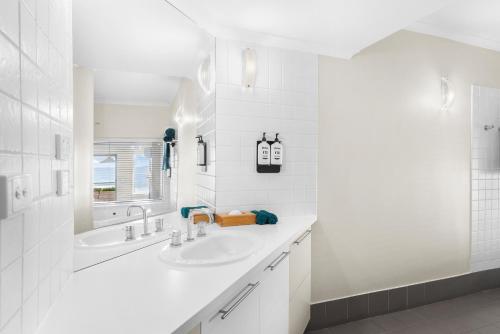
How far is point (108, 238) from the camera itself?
4.23 feet

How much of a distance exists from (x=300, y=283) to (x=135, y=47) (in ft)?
5.54

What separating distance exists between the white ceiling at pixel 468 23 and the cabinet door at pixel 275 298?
7.70 feet

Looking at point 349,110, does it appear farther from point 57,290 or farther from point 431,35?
point 57,290

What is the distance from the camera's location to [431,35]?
263 centimetres

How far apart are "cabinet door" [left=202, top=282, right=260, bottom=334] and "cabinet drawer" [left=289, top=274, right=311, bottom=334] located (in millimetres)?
531

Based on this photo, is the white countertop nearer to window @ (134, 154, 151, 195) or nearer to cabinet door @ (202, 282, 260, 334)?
cabinet door @ (202, 282, 260, 334)

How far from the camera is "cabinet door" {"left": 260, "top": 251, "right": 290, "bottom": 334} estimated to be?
132 cm

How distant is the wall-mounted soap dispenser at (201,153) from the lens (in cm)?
207

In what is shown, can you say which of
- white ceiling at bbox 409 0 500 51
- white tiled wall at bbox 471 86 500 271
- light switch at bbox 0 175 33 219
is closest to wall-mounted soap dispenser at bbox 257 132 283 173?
light switch at bbox 0 175 33 219

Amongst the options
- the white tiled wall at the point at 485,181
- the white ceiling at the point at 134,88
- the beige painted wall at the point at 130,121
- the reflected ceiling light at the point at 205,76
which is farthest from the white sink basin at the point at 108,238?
the white tiled wall at the point at 485,181

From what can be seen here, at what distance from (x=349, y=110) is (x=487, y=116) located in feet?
5.36

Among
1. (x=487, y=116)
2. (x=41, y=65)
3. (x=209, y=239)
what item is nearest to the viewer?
(x=41, y=65)

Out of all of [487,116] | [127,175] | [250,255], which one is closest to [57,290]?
[127,175]

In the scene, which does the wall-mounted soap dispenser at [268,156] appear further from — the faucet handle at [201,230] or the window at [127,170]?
the window at [127,170]
